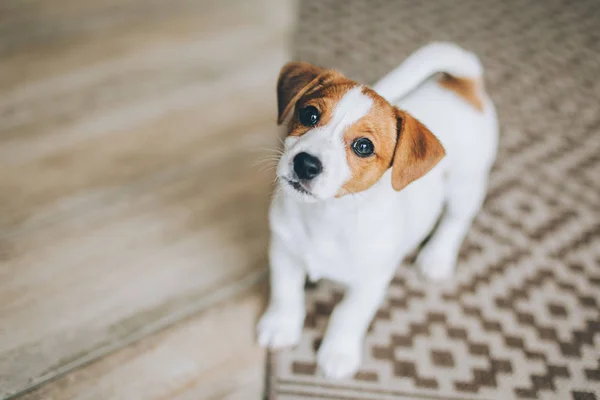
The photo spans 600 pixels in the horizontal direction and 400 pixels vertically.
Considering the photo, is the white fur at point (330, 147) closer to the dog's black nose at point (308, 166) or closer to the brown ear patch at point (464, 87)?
the dog's black nose at point (308, 166)

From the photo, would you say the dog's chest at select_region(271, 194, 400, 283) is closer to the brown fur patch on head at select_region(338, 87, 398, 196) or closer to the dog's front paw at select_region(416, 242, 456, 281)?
the brown fur patch on head at select_region(338, 87, 398, 196)

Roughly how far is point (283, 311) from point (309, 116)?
0.48m

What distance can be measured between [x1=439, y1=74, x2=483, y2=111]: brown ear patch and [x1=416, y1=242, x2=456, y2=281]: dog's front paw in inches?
15.2

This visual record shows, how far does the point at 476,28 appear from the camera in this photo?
240 cm

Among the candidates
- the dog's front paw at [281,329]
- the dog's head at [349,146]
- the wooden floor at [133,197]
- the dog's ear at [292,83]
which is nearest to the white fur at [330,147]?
the dog's head at [349,146]

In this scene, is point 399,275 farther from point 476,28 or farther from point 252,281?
point 476,28

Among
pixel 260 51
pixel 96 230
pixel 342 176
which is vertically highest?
pixel 342 176

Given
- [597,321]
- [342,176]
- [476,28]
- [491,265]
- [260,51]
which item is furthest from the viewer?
[476,28]

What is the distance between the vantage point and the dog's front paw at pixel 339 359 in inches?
44.4

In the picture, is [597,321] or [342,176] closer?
[342,176]

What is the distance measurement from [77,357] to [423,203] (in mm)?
833

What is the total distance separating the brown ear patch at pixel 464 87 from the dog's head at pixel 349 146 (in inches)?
13.1

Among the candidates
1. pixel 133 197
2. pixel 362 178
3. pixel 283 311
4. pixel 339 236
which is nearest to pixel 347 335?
pixel 283 311

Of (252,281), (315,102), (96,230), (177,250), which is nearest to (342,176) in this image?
(315,102)
